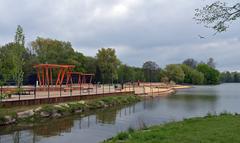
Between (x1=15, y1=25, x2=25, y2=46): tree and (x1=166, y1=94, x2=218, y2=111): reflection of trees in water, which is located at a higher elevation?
(x1=15, y1=25, x2=25, y2=46): tree

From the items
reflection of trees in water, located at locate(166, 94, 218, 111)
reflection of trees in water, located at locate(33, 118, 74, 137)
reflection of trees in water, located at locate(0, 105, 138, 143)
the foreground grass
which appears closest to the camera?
the foreground grass

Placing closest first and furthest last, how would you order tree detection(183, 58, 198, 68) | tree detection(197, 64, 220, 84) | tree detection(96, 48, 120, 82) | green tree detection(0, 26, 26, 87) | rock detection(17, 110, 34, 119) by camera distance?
1. rock detection(17, 110, 34, 119)
2. green tree detection(0, 26, 26, 87)
3. tree detection(96, 48, 120, 82)
4. tree detection(197, 64, 220, 84)
5. tree detection(183, 58, 198, 68)

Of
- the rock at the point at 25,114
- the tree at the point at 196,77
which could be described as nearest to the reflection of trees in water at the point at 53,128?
the rock at the point at 25,114

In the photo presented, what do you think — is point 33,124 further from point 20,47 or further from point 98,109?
point 20,47

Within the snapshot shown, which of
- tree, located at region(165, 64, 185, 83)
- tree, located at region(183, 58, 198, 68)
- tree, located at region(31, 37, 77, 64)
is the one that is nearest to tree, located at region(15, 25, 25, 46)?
tree, located at region(31, 37, 77, 64)

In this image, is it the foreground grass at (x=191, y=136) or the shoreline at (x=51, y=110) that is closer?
the foreground grass at (x=191, y=136)

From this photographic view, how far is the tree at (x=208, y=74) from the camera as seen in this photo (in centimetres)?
15338

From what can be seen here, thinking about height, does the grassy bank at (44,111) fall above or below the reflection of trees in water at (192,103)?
above

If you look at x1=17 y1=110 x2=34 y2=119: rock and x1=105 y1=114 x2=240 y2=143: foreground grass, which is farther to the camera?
x1=17 y1=110 x2=34 y2=119: rock

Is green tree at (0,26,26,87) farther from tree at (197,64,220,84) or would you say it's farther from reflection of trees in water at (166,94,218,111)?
tree at (197,64,220,84)

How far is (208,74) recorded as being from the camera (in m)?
155

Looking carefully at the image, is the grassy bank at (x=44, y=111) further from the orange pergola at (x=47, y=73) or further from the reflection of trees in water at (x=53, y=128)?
the orange pergola at (x=47, y=73)

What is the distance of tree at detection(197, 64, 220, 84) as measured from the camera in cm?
15338

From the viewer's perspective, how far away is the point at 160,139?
11.1 m
